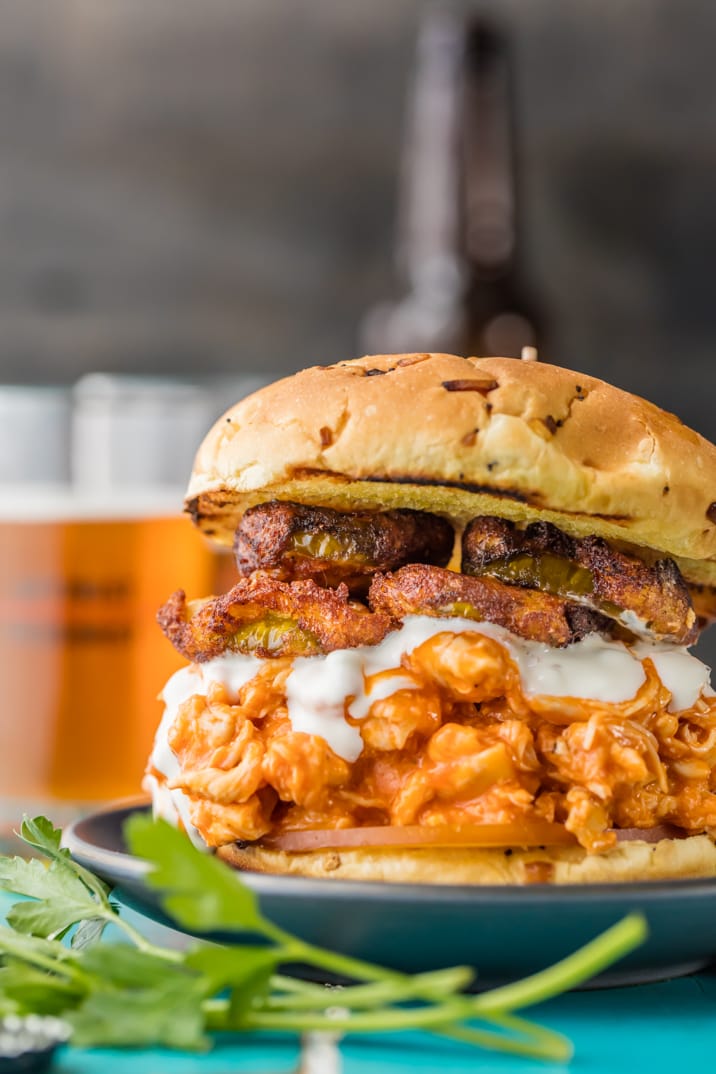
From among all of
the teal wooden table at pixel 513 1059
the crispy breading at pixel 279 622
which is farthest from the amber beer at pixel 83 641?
the teal wooden table at pixel 513 1059

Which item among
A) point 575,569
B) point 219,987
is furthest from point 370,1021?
point 575,569

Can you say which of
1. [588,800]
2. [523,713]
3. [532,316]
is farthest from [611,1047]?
[532,316]

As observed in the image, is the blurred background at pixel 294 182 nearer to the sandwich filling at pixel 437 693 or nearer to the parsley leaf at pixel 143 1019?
the sandwich filling at pixel 437 693

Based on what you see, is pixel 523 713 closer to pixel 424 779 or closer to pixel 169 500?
pixel 424 779

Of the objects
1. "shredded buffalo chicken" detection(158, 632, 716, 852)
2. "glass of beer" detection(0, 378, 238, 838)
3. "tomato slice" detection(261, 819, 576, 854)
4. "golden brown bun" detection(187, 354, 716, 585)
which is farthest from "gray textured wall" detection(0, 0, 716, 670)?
"tomato slice" detection(261, 819, 576, 854)

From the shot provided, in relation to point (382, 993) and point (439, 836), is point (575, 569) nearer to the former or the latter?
point (439, 836)

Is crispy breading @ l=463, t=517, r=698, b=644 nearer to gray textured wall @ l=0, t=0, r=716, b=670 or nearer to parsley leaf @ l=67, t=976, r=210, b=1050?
parsley leaf @ l=67, t=976, r=210, b=1050
